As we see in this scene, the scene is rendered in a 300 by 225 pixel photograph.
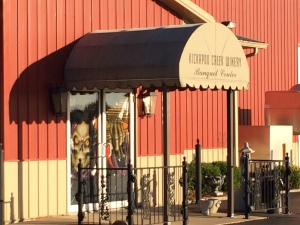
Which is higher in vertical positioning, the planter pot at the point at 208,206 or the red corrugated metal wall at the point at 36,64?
the red corrugated metal wall at the point at 36,64

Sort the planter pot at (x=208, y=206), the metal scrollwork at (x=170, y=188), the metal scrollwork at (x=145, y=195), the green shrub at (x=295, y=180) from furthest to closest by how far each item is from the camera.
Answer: the green shrub at (x=295, y=180) < the planter pot at (x=208, y=206) < the metal scrollwork at (x=170, y=188) < the metal scrollwork at (x=145, y=195)

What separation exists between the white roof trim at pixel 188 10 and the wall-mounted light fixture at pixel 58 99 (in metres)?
3.91

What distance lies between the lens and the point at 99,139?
19031 mm

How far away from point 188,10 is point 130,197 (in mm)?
6616

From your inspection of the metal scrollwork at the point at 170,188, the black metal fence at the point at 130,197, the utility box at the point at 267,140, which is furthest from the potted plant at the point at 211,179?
the metal scrollwork at the point at 170,188

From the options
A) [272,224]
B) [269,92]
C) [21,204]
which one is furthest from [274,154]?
[21,204]

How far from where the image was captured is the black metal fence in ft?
52.2

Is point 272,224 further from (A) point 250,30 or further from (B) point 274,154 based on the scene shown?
(A) point 250,30

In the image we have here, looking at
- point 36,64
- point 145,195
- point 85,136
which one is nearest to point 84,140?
point 85,136

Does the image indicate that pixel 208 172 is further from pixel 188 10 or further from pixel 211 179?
pixel 188 10

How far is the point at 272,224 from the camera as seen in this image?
17.5 metres

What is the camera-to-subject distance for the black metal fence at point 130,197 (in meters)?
15.9

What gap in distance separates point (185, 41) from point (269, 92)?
10.6 m

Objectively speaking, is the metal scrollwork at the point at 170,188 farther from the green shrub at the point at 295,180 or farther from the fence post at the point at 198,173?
the green shrub at the point at 295,180
